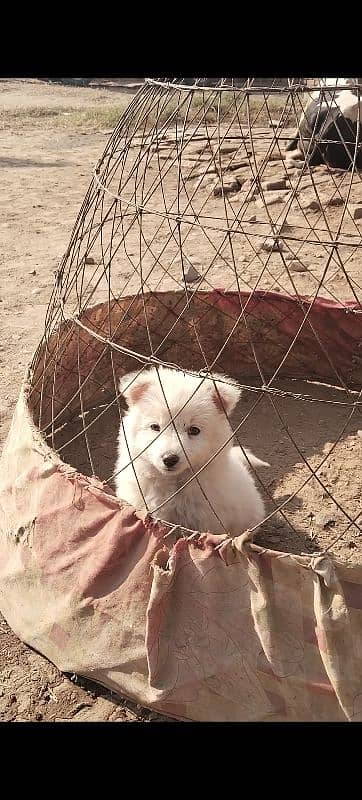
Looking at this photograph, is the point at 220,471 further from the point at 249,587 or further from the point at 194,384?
the point at 249,587

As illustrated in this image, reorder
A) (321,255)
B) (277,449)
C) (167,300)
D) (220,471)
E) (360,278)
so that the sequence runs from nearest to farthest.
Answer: (220,471) < (277,449) < (167,300) < (360,278) < (321,255)

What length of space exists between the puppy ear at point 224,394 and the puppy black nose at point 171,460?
1.18 ft

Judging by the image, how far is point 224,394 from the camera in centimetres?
313

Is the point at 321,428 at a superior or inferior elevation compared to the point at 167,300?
inferior

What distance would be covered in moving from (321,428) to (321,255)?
285cm

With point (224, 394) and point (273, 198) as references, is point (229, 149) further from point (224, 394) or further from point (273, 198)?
point (224, 394)

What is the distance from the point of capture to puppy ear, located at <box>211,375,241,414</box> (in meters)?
3.09

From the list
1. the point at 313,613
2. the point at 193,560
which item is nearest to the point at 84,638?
the point at 193,560

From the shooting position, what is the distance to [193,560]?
2.45 meters

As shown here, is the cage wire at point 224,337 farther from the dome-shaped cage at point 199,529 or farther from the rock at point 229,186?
the rock at point 229,186

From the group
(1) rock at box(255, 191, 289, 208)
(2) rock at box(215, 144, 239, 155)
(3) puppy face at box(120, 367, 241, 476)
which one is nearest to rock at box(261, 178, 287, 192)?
(1) rock at box(255, 191, 289, 208)

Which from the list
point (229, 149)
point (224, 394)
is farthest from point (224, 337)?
point (229, 149)

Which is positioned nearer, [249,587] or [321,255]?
[249,587]

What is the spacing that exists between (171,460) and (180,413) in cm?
26
